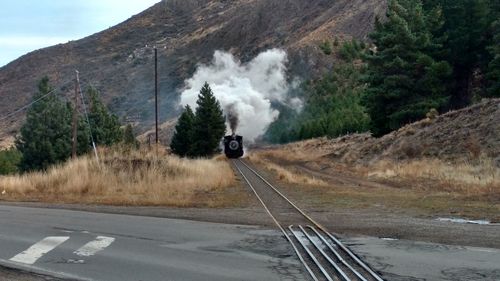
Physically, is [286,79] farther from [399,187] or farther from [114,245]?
[114,245]

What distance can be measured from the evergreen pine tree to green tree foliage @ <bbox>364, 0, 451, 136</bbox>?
33.1 meters

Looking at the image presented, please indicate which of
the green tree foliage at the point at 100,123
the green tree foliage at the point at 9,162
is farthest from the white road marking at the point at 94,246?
the green tree foliage at the point at 9,162

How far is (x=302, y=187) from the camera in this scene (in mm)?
25750

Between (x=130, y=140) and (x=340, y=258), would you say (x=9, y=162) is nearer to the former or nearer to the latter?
(x=130, y=140)

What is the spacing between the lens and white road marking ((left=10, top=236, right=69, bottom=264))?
30.2ft

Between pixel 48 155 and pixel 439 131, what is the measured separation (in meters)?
41.4

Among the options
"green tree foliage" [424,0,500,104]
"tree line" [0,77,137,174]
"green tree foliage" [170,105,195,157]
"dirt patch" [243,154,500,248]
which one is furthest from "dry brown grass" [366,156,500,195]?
"green tree foliage" [170,105,195,157]

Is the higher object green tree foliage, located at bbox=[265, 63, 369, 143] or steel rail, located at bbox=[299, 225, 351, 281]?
green tree foliage, located at bbox=[265, 63, 369, 143]

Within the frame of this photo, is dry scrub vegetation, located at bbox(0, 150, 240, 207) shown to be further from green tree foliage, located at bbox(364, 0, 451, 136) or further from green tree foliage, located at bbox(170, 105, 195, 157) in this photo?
green tree foliage, located at bbox(170, 105, 195, 157)

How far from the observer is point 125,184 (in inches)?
890

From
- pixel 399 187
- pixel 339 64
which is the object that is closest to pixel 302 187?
pixel 399 187

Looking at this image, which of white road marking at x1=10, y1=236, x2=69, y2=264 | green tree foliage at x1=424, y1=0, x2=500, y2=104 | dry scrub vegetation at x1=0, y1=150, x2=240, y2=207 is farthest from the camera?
green tree foliage at x1=424, y1=0, x2=500, y2=104

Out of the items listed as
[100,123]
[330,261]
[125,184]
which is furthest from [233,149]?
[330,261]

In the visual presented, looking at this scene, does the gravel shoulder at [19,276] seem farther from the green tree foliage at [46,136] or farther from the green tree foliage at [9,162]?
the green tree foliage at [9,162]
